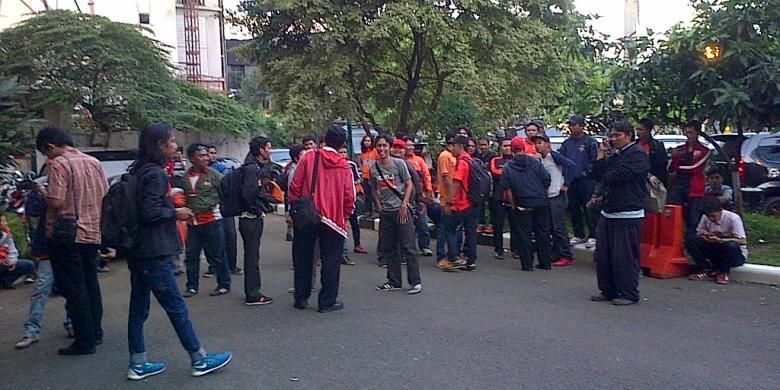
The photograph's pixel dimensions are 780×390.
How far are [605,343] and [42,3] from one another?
30346mm

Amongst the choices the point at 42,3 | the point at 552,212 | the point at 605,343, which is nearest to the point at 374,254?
the point at 552,212

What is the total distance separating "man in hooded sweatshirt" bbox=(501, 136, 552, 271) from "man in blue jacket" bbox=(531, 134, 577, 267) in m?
0.24

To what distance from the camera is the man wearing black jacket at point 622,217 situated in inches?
311

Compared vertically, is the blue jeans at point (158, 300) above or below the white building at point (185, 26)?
below

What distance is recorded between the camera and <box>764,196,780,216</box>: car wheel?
1352cm

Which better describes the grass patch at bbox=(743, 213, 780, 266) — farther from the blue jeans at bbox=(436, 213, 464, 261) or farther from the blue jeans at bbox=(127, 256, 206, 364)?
the blue jeans at bbox=(127, 256, 206, 364)

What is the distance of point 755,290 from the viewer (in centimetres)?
867

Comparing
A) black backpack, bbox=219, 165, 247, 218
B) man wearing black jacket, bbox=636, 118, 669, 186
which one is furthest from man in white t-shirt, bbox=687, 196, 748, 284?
black backpack, bbox=219, 165, 247, 218

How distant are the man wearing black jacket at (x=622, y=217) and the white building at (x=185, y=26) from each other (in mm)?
28512

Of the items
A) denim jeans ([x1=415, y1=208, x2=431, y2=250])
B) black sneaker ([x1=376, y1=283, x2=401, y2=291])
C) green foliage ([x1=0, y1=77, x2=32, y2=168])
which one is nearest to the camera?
green foliage ([x1=0, y1=77, x2=32, y2=168])

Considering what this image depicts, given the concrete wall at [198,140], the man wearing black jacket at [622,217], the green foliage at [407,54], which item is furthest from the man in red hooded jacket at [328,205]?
the concrete wall at [198,140]

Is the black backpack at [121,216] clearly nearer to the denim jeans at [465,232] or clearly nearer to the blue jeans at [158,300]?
the blue jeans at [158,300]

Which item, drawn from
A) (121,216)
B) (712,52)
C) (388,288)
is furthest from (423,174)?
(121,216)

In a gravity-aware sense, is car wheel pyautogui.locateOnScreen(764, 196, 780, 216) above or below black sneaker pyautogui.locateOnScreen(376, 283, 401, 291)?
above
